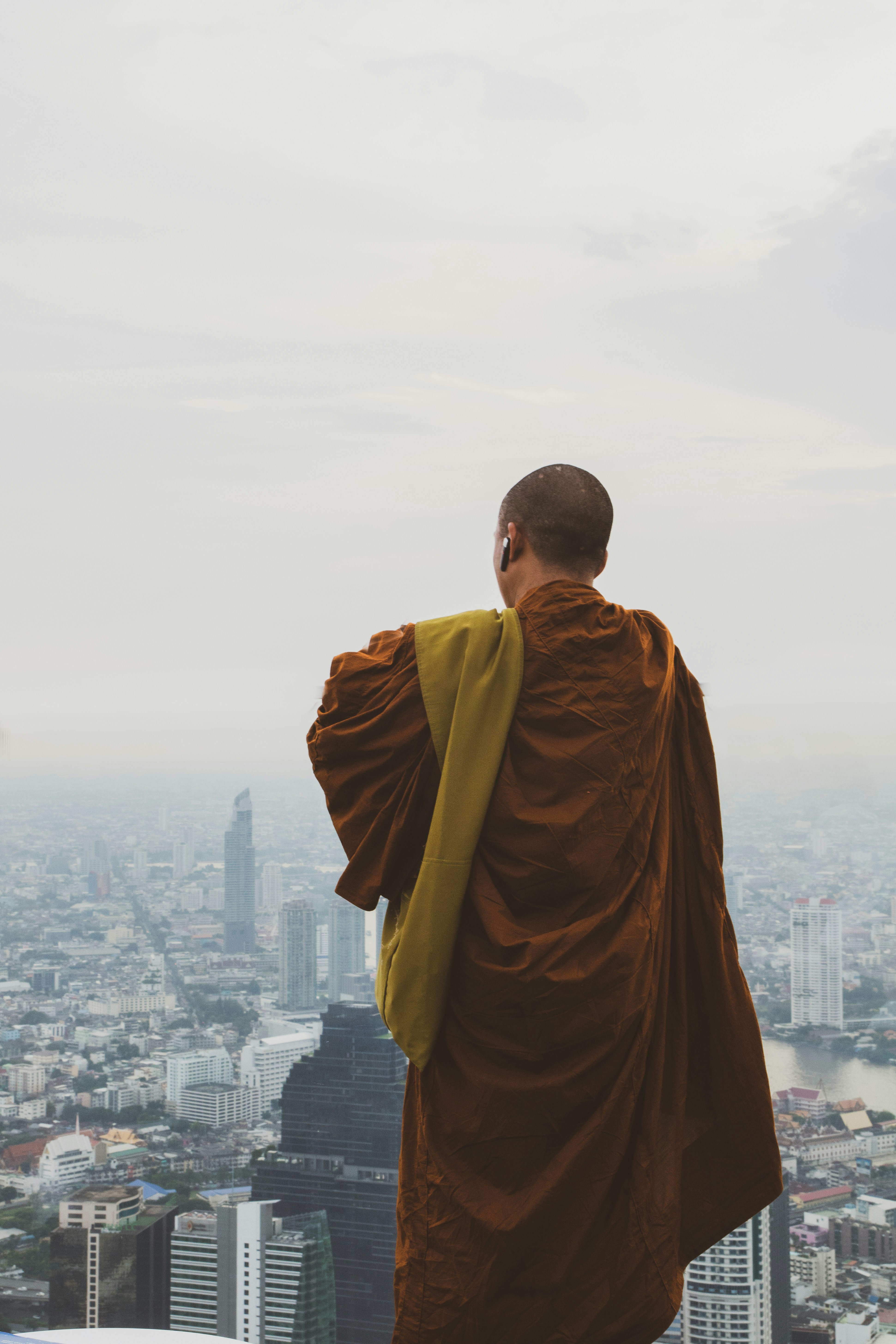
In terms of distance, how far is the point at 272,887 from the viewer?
13.8ft

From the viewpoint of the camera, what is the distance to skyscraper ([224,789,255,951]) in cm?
423

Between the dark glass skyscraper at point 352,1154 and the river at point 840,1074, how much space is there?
4.14 feet

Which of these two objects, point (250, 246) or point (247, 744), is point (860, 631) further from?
point (250, 246)

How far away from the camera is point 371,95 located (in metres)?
3.42

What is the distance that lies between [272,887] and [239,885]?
181 mm

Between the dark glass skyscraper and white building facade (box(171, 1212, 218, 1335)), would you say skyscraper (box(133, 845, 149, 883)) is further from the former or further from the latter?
white building facade (box(171, 1212, 218, 1335))

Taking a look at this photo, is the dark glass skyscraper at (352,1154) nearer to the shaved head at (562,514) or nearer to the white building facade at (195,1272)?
the white building facade at (195,1272)

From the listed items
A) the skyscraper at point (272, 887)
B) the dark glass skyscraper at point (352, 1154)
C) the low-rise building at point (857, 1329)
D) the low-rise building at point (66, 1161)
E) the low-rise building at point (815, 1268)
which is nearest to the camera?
the low-rise building at point (857, 1329)

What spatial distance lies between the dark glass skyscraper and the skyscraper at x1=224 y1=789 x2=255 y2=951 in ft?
2.44

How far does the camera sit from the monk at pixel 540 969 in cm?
126

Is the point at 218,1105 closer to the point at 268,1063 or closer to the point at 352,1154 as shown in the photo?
the point at 268,1063

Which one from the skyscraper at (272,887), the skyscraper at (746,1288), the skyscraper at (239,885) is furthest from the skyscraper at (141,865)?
the skyscraper at (746,1288)

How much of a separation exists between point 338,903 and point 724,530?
199cm

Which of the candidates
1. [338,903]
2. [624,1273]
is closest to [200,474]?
[338,903]
